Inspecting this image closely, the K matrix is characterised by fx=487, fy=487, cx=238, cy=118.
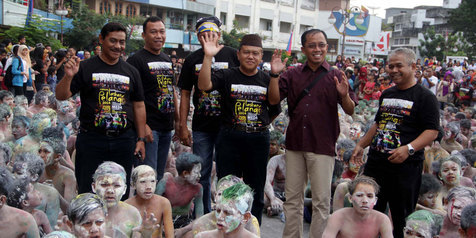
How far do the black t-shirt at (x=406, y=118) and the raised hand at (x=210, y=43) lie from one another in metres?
1.74

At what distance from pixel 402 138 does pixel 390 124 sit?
0.17 m

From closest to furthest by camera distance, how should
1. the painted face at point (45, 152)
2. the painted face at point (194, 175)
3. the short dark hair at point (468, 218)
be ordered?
1. the short dark hair at point (468, 218)
2. the painted face at point (194, 175)
3. the painted face at point (45, 152)

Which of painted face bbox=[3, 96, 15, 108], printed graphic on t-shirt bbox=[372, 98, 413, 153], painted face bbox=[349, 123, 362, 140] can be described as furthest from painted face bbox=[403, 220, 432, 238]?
painted face bbox=[3, 96, 15, 108]

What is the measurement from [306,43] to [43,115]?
4.46 m

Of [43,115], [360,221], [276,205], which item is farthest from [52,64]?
[360,221]

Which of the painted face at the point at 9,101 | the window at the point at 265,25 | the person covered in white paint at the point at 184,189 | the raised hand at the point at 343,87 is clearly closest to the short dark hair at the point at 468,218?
the raised hand at the point at 343,87

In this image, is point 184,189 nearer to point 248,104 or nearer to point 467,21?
point 248,104

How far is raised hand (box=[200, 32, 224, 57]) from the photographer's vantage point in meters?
4.68

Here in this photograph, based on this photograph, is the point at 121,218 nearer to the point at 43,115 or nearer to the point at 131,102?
the point at 131,102

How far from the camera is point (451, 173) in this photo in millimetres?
6078

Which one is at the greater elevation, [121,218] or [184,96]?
[184,96]

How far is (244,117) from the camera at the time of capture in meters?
4.79

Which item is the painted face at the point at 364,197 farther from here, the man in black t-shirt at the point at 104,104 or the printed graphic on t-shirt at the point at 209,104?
the man in black t-shirt at the point at 104,104

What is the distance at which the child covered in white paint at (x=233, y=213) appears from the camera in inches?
143
